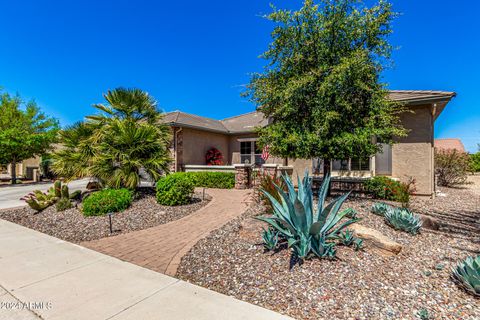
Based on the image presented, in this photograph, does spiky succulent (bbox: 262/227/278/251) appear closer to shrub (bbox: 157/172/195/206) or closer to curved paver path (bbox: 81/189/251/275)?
curved paver path (bbox: 81/189/251/275)

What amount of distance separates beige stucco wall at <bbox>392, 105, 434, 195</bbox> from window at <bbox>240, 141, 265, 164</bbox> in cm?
924

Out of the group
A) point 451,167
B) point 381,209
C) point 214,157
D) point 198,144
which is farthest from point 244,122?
point 381,209

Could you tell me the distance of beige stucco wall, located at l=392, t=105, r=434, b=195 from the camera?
10.0m

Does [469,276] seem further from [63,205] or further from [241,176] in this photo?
[63,205]

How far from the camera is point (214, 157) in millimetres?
18094

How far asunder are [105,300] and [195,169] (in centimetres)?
1271

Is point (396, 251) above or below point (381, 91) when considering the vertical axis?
below

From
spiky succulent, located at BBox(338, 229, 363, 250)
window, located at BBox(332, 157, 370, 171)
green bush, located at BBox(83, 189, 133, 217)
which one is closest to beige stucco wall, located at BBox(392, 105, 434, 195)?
window, located at BBox(332, 157, 370, 171)

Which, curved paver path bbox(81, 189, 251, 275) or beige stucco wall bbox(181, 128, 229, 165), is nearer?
curved paver path bbox(81, 189, 251, 275)

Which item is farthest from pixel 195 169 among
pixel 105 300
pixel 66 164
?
pixel 105 300

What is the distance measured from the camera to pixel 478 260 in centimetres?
297

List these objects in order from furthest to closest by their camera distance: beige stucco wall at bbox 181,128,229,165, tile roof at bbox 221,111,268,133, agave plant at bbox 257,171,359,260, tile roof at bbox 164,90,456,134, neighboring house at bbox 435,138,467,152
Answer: neighboring house at bbox 435,138,467,152
tile roof at bbox 221,111,268,133
beige stucco wall at bbox 181,128,229,165
tile roof at bbox 164,90,456,134
agave plant at bbox 257,171,359,260

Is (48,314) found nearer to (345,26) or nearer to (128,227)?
(128,227)

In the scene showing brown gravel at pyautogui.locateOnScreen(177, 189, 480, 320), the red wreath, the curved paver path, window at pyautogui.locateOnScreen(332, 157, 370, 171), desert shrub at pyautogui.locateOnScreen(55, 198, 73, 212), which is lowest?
the curved paver path
